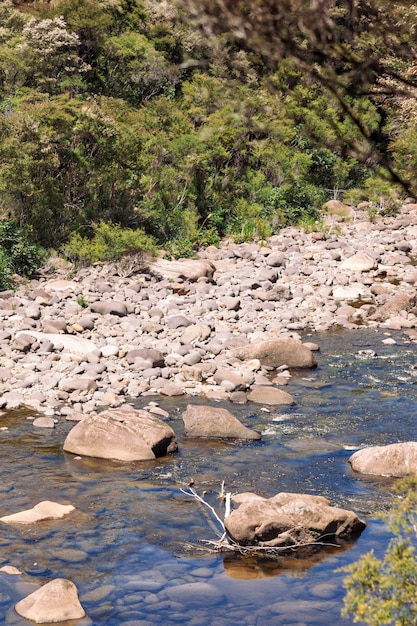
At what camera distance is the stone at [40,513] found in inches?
310

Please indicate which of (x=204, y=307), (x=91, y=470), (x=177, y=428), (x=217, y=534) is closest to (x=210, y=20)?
(x=217, y=534)

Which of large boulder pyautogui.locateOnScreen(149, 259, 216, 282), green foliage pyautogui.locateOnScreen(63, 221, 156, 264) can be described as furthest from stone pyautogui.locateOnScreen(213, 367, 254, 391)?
green foliage pyautogui.locateOnScreen(63, 221, 156, 264)

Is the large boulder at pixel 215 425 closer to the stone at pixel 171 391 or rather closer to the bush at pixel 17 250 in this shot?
the stone at pixel 171 391

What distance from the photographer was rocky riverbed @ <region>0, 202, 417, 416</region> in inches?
507

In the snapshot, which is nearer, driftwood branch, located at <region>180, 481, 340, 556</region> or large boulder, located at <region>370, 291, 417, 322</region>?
driftwood branch, located at <region>180, 481, 340, 556</region>

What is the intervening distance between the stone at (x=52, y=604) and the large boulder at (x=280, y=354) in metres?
8.21

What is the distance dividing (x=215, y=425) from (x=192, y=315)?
258 inches

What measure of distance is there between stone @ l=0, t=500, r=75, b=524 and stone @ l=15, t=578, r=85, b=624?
5.01 feet

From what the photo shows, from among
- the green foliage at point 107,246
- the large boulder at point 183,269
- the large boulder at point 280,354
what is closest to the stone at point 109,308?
the large boulder at point 280,354

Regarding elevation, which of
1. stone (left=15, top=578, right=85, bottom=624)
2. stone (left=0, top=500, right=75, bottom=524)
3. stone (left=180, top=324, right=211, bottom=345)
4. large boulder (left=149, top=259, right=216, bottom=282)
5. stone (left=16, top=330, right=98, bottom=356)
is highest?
stone (left=15, top=578, right=85, bottom=624)

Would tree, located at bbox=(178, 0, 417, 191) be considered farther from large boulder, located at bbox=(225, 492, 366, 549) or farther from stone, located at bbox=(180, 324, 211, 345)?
stone, located at bbox=(180, 324, 211, 345)

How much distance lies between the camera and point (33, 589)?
6617mm

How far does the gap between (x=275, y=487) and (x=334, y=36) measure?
6401 mm

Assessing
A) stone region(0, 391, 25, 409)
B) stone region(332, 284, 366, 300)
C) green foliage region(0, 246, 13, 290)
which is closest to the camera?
stone region(0, 391, 25, 409)
